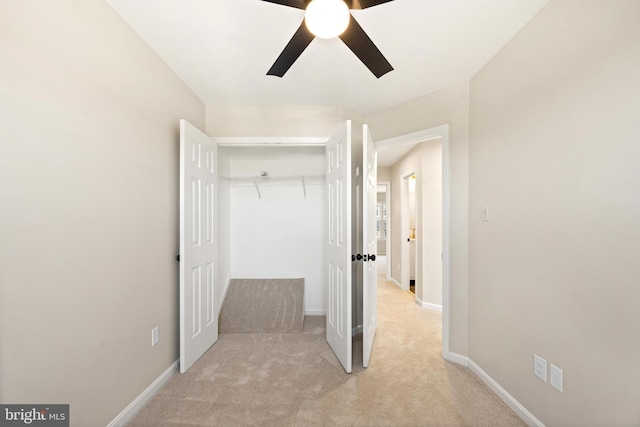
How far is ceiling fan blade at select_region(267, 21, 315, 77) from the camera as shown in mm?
1384

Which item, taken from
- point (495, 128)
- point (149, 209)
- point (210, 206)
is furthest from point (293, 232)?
point (495, 128)

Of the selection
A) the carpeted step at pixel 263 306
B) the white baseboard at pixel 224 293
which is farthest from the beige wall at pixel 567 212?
the white baseboard at pixel 224 293

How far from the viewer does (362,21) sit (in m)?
1.71

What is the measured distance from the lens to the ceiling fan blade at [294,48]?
1384 millimetres

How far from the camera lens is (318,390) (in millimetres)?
2035

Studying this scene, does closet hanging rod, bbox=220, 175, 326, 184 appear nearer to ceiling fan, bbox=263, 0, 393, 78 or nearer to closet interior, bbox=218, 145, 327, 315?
closet interior, bbox=218, 145, 327, 315

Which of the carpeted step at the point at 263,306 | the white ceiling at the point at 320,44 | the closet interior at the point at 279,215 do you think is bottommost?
the carpeted step at the point at 263,306

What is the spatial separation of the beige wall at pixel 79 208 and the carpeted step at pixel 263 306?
1.12m

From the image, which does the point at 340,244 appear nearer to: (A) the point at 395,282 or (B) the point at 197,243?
(B) the point at 197,243

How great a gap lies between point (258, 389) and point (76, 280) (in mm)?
1375

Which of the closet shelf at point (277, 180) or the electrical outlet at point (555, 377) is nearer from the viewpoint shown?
the electrical outlet at point (555, 377)

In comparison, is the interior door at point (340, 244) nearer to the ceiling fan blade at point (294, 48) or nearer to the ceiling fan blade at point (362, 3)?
the ceiling fan blade at point (294, 48)

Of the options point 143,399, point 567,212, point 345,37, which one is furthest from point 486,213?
point 143,399

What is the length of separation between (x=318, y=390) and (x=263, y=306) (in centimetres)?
143
